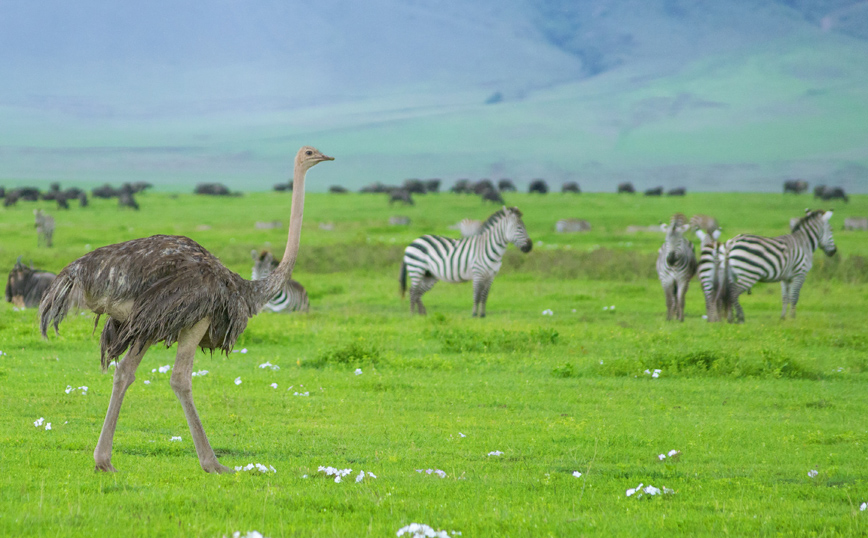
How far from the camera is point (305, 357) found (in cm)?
1489

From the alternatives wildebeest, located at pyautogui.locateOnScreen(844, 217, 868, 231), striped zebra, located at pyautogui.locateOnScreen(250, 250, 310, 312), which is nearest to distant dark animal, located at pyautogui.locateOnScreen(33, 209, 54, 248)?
striped zebra, located at pyautogui.locateOnScreen(250, 250, 310, 312)

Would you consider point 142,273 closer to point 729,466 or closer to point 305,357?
point 729,466

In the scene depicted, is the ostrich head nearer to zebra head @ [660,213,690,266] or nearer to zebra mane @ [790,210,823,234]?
zebra head @ [660,213,690,266]

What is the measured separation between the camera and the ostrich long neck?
27.2ft

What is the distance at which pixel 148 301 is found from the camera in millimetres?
7434

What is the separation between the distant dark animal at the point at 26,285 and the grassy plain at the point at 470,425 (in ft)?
12.5

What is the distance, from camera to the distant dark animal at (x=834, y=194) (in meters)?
71.2

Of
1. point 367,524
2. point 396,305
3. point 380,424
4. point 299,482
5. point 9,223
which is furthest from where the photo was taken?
point 9,223

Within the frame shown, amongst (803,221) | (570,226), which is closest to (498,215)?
(803,221)

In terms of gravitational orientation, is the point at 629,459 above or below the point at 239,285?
below

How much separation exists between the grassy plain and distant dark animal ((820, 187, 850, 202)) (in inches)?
2049

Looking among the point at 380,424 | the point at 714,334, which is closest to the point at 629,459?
the point at 380,424

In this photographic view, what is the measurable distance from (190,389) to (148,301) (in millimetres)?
833

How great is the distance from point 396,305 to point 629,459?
49.2 feet
